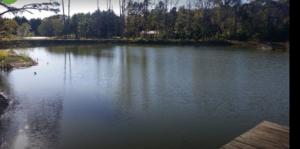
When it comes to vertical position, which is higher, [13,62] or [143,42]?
[143,42]

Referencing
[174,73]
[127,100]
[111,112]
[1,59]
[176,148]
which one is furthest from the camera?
[1,59]

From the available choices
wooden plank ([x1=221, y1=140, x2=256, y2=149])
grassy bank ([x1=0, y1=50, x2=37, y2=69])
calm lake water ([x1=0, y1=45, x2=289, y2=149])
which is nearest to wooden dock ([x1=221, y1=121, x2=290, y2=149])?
wooden plank ([x1=221, y1=140, x2=256, y2=149])

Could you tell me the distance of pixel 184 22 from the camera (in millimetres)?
39219

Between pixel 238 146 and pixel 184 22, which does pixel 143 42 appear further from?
pixel 238 146

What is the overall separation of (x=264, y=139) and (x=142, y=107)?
214 inches

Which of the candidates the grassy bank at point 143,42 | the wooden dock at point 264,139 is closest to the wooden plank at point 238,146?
the wooden dock at point 264,139

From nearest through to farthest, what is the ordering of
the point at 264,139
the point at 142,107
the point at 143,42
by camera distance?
the point at 264,139
the point at 142,107
the point at 143,42

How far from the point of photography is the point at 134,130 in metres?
7.48

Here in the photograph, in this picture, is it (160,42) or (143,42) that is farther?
(143,42)

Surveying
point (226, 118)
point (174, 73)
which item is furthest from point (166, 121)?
point (174, 73)

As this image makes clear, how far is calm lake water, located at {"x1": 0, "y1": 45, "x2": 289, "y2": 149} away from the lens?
691cm

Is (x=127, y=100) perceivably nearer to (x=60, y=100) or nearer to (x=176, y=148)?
(x=60, y=100)

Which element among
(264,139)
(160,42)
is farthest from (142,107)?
(160,42)

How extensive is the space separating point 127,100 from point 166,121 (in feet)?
9.07
